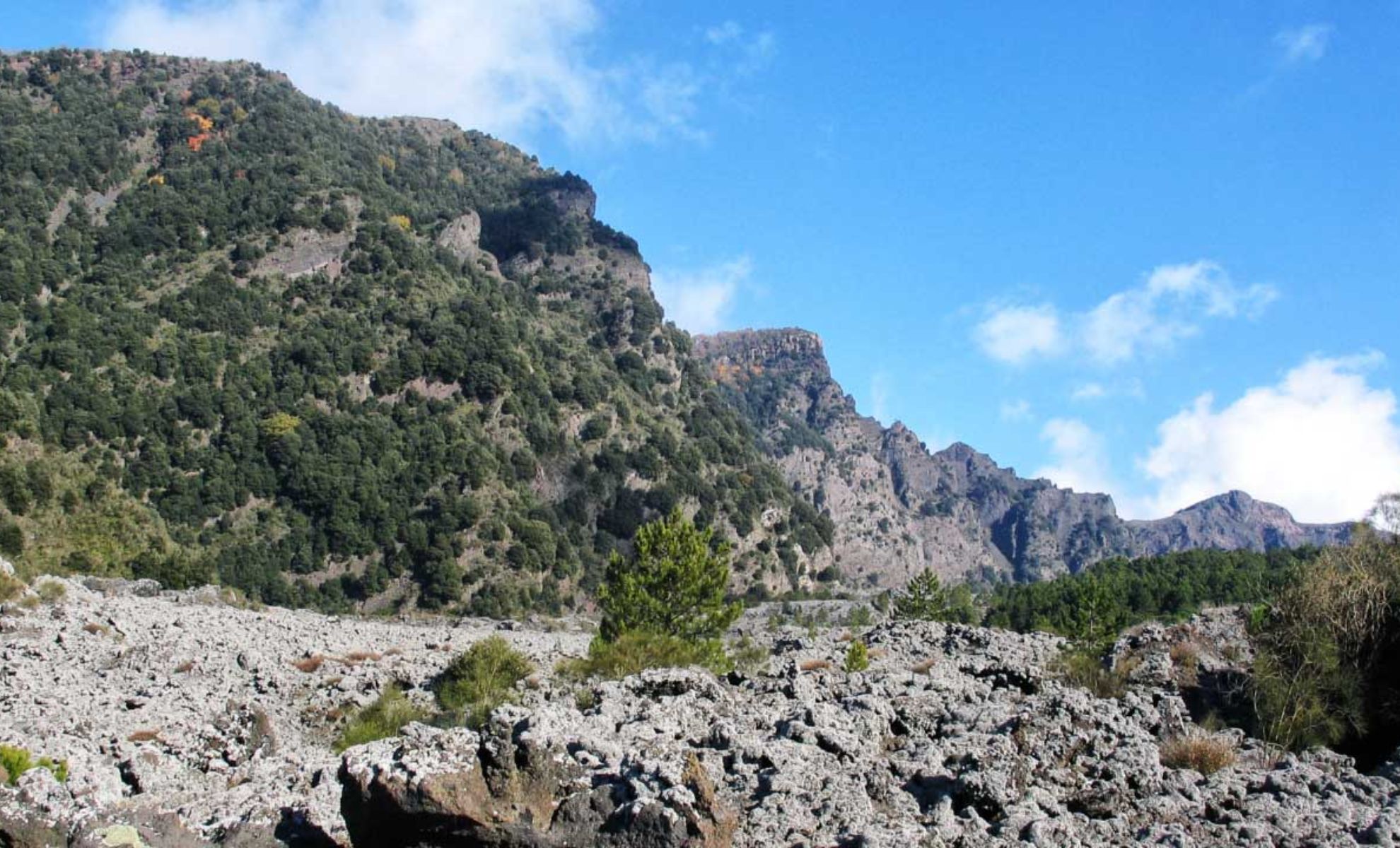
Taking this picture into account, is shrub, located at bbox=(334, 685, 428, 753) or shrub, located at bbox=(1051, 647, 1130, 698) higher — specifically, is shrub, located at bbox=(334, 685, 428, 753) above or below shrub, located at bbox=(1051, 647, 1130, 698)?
below

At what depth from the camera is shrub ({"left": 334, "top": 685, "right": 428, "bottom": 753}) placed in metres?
21.8

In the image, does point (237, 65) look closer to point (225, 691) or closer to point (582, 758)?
point (225, 691)

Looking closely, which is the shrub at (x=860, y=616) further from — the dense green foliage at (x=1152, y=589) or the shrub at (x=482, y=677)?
the shrub at (x=482, y=677)

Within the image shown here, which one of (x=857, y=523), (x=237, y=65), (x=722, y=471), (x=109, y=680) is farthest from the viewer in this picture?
(x=857, y=523)

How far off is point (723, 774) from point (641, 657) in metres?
12.4

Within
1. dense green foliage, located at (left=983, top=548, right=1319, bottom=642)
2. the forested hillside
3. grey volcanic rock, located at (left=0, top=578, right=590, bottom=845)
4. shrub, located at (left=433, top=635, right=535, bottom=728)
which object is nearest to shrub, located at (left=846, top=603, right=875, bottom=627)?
dense green foliage, located at (left=983, top=548, right=1319, bottom=642)

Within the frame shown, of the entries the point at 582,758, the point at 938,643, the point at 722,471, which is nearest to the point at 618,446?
the point at 722,471

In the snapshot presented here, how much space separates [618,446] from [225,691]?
9044cm

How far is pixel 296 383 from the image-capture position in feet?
314

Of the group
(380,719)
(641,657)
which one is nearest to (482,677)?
(380,719)

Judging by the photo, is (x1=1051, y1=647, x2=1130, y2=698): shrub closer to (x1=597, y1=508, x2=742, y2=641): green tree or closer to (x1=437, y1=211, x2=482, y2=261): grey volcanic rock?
(x1=597, y1=508, x2=742, y2=641): green tree

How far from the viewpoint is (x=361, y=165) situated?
14238cm

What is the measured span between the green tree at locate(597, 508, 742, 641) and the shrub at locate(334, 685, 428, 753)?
968 cm

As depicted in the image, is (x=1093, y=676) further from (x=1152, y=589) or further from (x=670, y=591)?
(x=1152, y=589)
